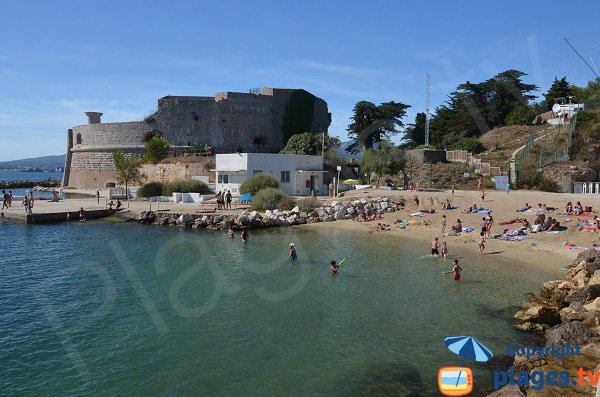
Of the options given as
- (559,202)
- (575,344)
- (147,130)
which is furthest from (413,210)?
(147,130)

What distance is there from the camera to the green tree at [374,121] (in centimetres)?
6169

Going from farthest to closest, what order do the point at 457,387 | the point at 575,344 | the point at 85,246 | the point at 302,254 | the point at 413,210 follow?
the point at 413,210, the point at 85,246, the point at 302,254, the point at 575,344, the point at 457,387

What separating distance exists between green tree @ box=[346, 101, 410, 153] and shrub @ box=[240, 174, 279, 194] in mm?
27738

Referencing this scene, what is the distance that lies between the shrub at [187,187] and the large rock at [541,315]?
3302 centimetres

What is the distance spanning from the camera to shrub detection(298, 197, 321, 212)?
3184cm

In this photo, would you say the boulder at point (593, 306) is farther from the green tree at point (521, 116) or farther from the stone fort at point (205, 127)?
the green tree at point (521, 116)

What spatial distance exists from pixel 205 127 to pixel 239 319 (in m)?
46.3

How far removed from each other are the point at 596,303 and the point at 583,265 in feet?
13.5

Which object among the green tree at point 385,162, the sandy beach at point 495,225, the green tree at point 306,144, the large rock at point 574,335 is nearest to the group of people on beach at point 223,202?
the sandy beach at point 495,225

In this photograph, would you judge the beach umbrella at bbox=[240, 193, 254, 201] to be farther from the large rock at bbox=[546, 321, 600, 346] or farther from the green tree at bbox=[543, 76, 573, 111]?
the green tree at bbox=[543, 76, 573, 111]

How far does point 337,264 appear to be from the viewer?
1862cm

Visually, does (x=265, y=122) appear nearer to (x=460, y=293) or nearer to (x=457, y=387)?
(x=460, y=293)

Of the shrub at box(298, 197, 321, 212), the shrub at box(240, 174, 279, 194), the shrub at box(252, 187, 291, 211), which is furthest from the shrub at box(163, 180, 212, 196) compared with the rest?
the shrub at box(298, 197, 321, 212)

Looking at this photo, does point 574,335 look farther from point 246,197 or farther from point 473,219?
point 246,197
